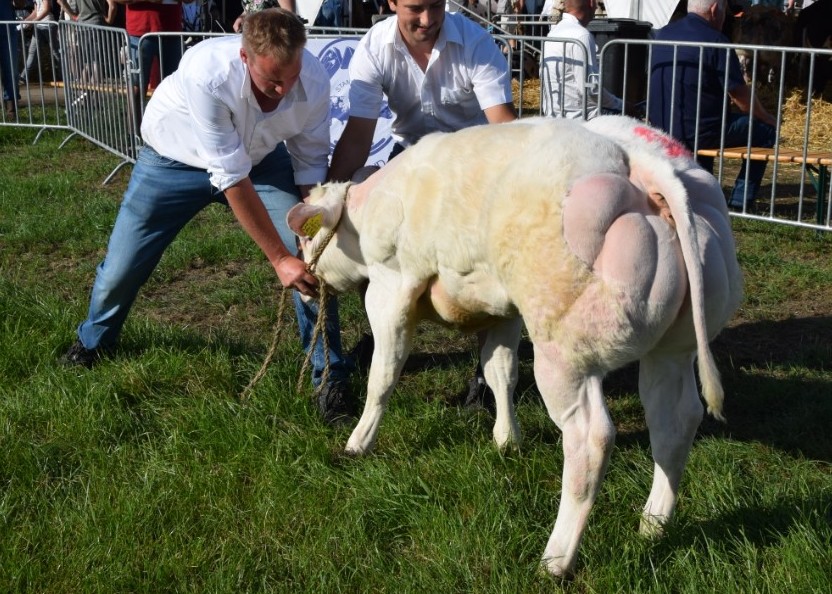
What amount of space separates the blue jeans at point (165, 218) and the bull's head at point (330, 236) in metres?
0.41

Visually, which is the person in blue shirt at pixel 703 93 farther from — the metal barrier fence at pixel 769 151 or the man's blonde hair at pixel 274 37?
the man's blonde hair at pixel 274 37

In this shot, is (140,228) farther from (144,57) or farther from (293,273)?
(144,57)

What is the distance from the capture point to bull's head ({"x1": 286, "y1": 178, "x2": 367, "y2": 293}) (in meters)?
4.20

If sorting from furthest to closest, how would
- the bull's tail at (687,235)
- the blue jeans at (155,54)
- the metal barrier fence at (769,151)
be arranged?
1. the blue jeans at (155,54)
2. the metal barrier fence at (769,151)
3. the bull's tail at (687,235)

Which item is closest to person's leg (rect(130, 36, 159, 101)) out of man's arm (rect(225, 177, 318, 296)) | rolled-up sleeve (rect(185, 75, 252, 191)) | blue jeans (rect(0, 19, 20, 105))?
blue jeans (rect(0, 19, 20, 105))

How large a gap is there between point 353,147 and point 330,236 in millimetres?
749

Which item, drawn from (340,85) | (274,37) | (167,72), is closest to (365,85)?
(274,37)

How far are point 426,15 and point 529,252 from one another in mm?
1827

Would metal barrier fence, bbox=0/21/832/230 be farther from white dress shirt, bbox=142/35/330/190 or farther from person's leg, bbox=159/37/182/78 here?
white dress shirt, bbox=142/35/330/190

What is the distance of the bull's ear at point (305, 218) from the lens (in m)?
4.15

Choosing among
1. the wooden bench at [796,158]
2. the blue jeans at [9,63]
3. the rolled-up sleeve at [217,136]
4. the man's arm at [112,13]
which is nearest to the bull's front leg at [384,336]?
the rolled-up sleeve at [217,136]

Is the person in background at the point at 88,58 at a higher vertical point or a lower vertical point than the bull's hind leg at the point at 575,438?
higher

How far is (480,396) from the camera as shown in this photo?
16.5 feet

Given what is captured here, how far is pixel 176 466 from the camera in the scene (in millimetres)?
4125
